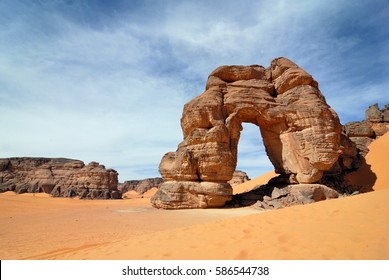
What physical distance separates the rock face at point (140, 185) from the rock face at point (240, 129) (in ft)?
150

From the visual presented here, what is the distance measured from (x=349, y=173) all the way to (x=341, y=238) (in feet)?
61.5

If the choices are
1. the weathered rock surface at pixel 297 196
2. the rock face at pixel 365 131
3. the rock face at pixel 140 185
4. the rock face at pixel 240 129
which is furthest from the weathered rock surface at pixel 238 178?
the rock face at pixel 140 185

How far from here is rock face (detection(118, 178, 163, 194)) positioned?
2360 inches

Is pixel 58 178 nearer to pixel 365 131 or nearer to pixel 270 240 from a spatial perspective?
pixel 365 131

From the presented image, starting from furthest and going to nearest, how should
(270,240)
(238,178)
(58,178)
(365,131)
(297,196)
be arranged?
1. (58,178)
2. (238,178)
3. (365,131)
4. (297,196)
5. (270,240)

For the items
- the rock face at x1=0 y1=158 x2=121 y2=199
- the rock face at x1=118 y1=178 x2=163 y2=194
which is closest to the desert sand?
the rock face at x1=0 y1=158 x2=121 y2=199

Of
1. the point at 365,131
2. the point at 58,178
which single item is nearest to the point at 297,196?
the point at 365,131

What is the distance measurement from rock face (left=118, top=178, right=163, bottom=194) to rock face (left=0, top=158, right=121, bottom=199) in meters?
20.8

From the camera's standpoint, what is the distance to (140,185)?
6138 centimetres

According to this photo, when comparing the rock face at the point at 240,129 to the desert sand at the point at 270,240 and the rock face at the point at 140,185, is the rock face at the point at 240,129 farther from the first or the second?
the rock face at the point at 140,185

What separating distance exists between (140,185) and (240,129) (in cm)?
4954

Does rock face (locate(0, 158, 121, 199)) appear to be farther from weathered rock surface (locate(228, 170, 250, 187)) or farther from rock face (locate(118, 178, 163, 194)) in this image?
rock face (locate(118, 178, 163, 194))

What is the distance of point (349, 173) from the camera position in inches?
774
